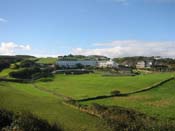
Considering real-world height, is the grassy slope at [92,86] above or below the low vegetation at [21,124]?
below

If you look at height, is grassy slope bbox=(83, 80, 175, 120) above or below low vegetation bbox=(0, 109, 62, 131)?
below

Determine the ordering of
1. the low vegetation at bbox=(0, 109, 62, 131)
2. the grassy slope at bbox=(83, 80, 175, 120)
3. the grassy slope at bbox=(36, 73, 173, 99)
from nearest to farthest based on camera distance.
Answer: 1. the low vegetation at bbox=(0, 109, 62, 131)
2. the grassy slope at bbox=(83, 80, 175, 120)
3. the grassy slope at bbox=(36, 73, 173, 99)

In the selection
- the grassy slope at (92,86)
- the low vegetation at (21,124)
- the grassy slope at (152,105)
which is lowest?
Answer: the grassy slope at (152,105)

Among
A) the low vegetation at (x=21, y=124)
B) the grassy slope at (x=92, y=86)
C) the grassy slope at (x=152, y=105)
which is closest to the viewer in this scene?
the low vegetation at (x=21, y=124)

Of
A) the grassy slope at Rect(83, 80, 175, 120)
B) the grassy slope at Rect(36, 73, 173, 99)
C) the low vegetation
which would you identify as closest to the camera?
the low vegetation

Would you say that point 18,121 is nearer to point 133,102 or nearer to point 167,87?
point 133,102

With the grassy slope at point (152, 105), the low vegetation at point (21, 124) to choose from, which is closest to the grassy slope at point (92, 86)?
the grassy slope at point (152, 105)

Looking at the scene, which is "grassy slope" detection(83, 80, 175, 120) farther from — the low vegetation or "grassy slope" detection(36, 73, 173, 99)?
the low vegetation

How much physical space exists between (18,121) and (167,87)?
176ft

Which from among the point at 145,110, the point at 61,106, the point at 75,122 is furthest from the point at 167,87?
the point at 75,122

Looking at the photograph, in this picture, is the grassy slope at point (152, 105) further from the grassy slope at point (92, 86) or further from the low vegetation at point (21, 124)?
the low vegetation at point (21, 124)

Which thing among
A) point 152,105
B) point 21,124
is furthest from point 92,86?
point 21,124

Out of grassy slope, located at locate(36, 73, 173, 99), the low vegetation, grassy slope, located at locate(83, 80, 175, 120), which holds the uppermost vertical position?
the low vegetation

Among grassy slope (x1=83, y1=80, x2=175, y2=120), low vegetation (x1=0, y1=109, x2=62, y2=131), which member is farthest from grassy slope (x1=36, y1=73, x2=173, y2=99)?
low vegetation (x1=0, y1=109, x2=62, y2=131)
